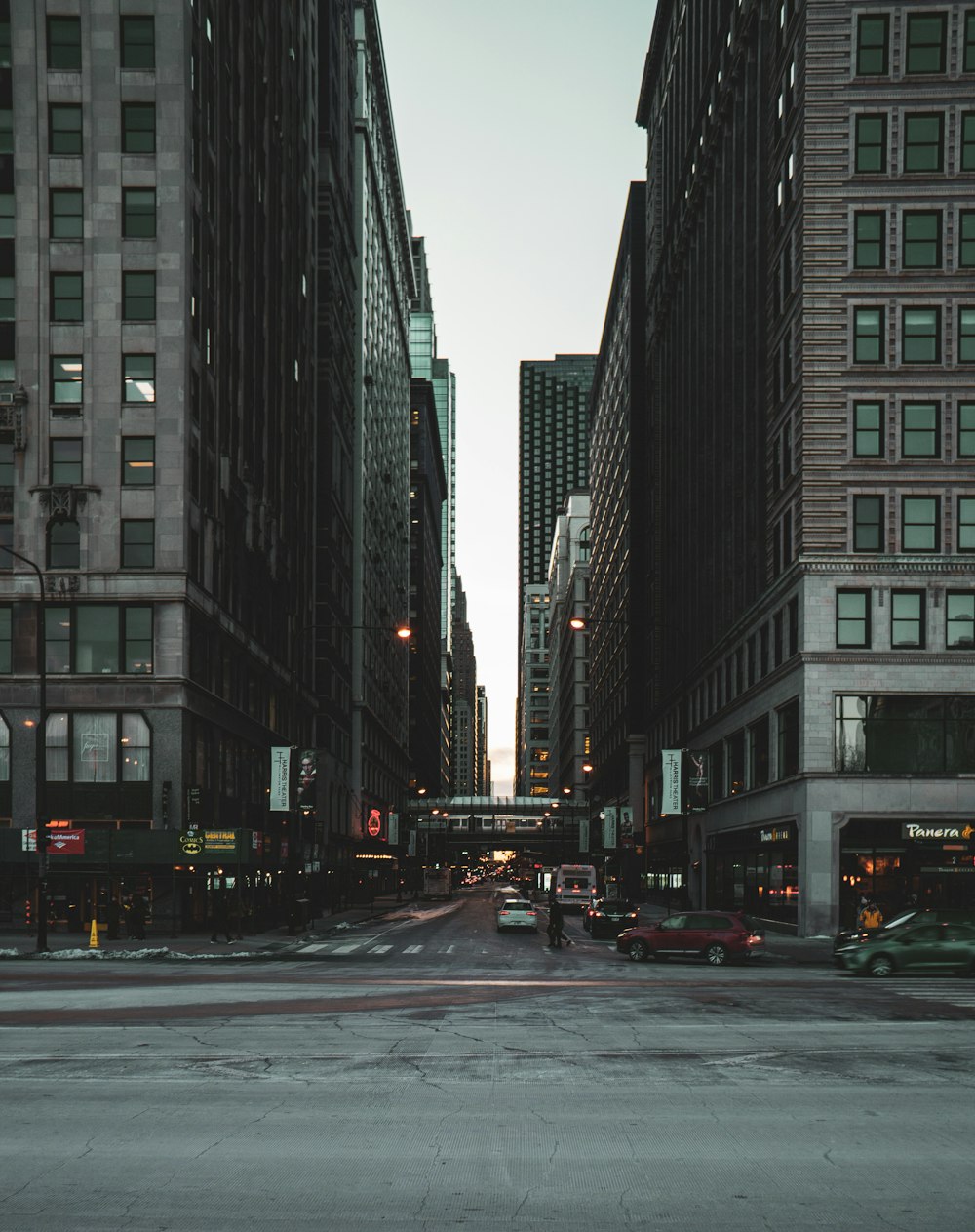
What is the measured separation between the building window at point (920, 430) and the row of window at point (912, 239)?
531 cm

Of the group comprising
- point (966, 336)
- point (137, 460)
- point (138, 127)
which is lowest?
point (137, 460)

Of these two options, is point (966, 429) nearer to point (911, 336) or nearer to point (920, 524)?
point (920, 524)

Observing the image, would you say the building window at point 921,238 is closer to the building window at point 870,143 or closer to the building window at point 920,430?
the building window at point 870,143

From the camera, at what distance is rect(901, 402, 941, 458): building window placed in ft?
160

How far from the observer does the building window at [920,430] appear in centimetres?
4862

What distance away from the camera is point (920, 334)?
161 feet

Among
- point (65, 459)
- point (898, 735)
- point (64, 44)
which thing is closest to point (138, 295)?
point (65, 459)

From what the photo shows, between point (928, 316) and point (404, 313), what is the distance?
5076 inches

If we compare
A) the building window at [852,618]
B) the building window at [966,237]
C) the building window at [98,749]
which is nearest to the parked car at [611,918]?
the building window at [852,618]

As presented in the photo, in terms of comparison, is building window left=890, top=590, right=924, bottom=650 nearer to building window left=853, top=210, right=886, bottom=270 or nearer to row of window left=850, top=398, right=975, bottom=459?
row of window left=850, top=398, right=975, bottom=459

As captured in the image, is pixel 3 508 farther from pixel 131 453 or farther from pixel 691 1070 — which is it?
pixel 691 1070

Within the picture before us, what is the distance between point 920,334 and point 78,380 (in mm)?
32042

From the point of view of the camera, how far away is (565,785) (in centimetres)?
19325

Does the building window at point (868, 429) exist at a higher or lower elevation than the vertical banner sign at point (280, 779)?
higher
